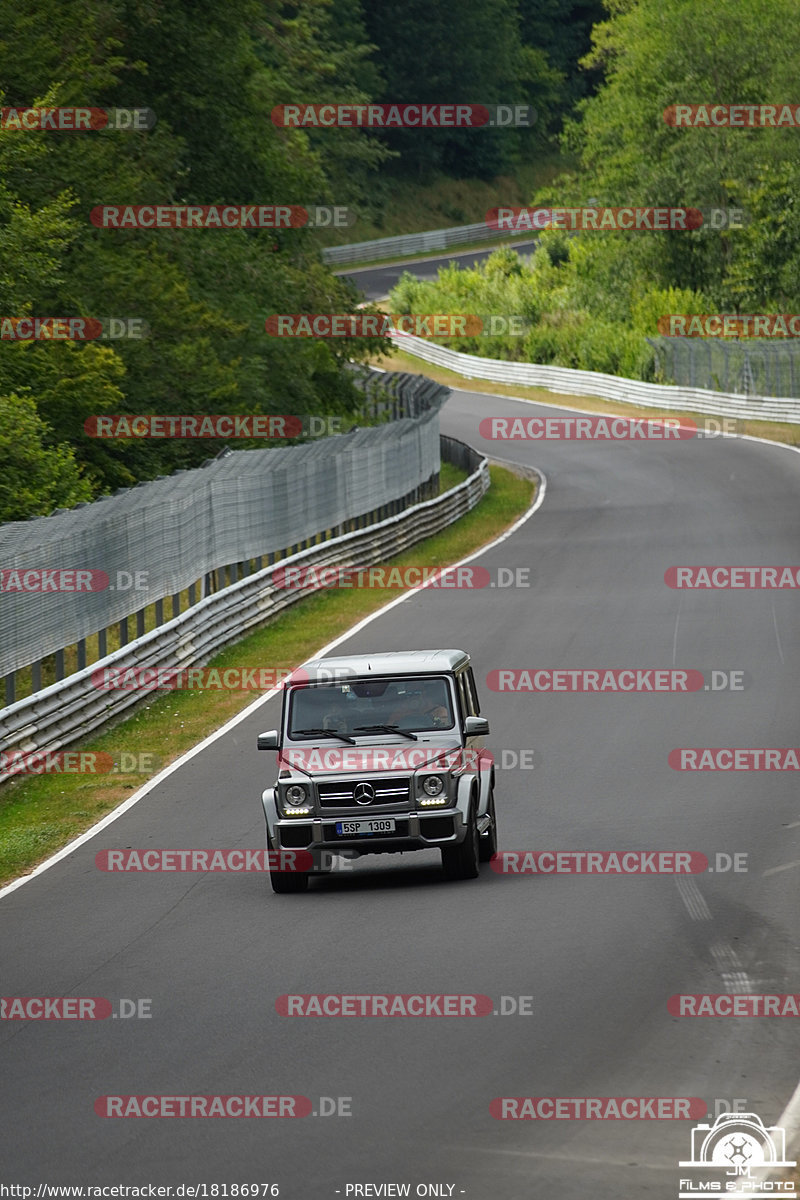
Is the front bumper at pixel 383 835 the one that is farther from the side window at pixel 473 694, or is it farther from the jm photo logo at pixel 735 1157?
the jm photo logo at pixel 735 1157

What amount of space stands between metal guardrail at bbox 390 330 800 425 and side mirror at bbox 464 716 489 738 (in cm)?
5338

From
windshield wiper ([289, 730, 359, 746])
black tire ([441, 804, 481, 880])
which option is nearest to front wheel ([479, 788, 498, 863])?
black tire ([441, 804, 481, 880])

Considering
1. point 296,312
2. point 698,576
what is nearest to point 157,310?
point 296,312

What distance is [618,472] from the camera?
56812 millimetres

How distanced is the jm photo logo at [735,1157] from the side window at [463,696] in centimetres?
659

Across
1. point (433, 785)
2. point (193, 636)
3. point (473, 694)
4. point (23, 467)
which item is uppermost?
point (473, 694)

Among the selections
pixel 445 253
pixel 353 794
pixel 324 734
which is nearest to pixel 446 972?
pixel 353 794

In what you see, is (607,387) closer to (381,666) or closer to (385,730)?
(381,666)

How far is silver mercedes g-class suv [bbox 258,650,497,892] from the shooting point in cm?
1412

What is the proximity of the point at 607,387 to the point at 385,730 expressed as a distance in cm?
6507

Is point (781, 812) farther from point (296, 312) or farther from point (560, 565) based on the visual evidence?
point (296, 312)

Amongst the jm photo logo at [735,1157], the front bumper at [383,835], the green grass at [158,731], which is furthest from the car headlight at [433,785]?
the jm photo logo at [735,1157]

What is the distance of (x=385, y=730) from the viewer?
14.5 m

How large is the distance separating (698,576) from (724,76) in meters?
58.9
